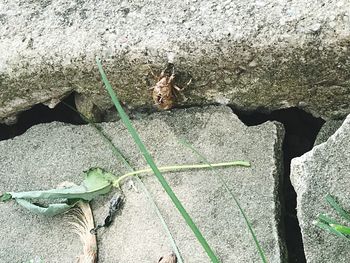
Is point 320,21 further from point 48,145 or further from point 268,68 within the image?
point 48,145

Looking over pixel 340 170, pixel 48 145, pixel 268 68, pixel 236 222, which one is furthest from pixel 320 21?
pixel 48 145

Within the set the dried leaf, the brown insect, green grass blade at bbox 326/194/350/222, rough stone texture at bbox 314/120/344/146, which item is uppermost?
green grass blade at bbox 326/194/350/222

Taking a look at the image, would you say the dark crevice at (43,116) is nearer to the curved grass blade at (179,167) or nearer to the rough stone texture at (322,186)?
the curved grass blade at (179,167)

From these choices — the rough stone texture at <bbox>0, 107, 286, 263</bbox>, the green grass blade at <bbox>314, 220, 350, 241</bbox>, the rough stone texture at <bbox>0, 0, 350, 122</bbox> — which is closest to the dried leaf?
the rough stone texture at <bbox>0, 107, 286, 263</bbox>

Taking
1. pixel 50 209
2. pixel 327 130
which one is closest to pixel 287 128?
pixel 327 130


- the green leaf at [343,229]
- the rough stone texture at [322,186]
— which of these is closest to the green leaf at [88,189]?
the rough stone texture at [322,186]

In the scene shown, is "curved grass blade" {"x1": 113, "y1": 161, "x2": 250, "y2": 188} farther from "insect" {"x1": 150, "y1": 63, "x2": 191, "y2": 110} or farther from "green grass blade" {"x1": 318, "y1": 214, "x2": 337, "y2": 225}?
"green grass blade" {"x1": 318, "y1": 214, "x2": 337, "y2": 225}

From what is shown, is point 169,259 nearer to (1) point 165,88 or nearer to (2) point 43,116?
(1) point 165,88
